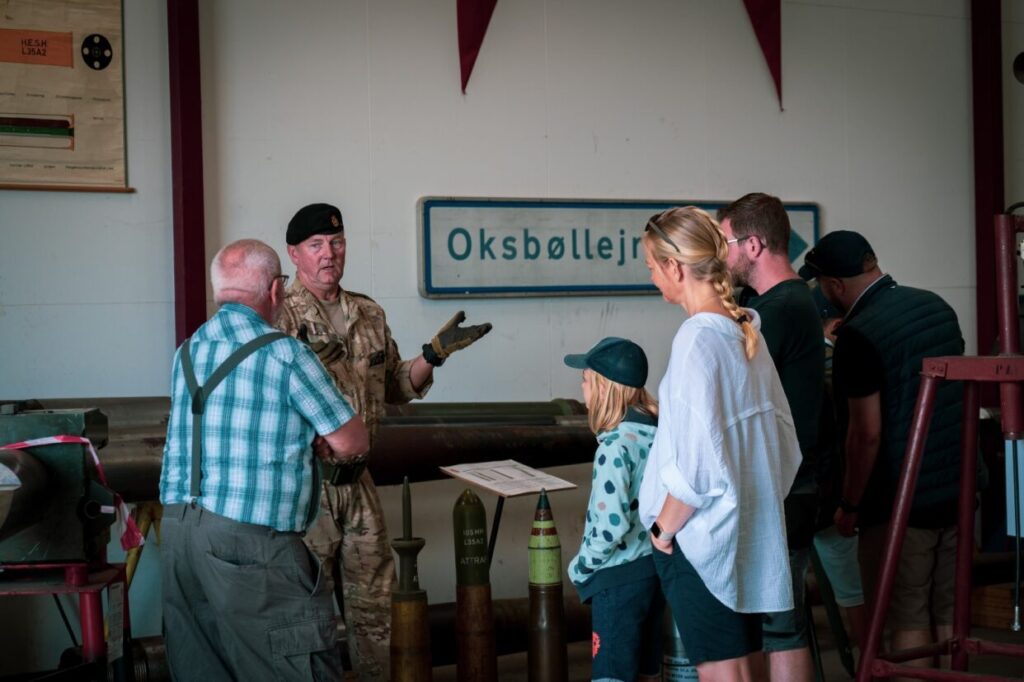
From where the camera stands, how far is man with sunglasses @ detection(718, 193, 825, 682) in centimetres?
271

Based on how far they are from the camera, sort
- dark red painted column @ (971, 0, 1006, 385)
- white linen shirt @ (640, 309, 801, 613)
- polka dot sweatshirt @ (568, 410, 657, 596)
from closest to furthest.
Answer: white linen shirt @ (640, 309, 801, 613), polka dot sweatshirt @ (568, 410, 657, 596), dark red painted column @ (971, 0, 1006, 385)

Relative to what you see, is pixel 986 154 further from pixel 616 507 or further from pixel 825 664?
pixel 616 507

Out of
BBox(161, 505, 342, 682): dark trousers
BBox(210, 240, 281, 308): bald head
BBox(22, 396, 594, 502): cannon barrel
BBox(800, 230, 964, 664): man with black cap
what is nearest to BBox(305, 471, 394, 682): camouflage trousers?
BBox(22, 396, 594, 502): cannon barrel

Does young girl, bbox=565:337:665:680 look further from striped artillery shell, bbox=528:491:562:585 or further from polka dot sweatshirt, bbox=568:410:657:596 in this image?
striped artillery shell, bbox=528:491:562:585

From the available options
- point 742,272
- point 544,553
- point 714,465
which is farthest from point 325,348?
point 714,465

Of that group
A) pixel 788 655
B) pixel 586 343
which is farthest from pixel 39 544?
pixel 586 343

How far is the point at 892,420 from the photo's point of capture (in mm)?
3143

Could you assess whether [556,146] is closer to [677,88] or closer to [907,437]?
[677,88]

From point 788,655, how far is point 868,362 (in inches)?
31.6

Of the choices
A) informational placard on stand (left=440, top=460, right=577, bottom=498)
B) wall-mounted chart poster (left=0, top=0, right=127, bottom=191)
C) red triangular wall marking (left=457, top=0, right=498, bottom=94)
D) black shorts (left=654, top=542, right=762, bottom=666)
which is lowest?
black shorts (left=654, top=542, right=762, bottom=666)

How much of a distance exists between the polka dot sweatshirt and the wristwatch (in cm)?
38

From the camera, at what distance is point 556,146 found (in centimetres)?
Answer: 486

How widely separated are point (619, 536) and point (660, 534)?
415 millimetres

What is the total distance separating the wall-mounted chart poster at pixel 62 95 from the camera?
4.07m
